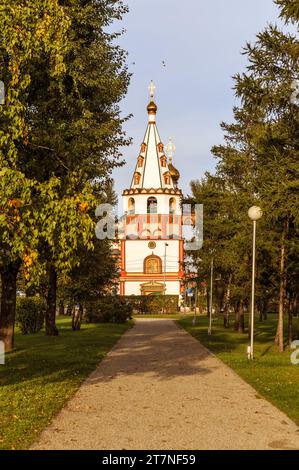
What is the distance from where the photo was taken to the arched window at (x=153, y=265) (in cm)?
7738

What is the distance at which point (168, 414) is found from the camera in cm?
946

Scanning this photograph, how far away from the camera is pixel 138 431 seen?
26.8 ft

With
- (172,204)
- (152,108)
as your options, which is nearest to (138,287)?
(172,204)

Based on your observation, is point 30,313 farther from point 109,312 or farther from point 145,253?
point 145,253

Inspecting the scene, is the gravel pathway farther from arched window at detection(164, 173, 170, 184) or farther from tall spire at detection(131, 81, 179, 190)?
arched window at detection(164, 173, 170, 184)

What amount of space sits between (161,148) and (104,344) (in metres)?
58.0

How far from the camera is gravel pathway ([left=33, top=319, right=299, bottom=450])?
24.9 ft

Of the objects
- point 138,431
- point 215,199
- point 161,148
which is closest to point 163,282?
point 161,148

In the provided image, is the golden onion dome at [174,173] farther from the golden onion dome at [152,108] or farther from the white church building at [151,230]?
the golden onion dome at [152,108]

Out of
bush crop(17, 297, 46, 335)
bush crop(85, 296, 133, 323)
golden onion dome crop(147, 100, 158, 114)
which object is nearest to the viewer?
bush crop(17, 297, 46, 335)

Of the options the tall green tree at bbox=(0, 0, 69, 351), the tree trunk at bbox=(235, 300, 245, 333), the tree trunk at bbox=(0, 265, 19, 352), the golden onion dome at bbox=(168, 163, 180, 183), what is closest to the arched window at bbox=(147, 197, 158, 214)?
the golden onion dome at bbox=(168, 163, 180, 183)

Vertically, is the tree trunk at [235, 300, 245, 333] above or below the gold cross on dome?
below

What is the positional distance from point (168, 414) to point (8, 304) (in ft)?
38.7
